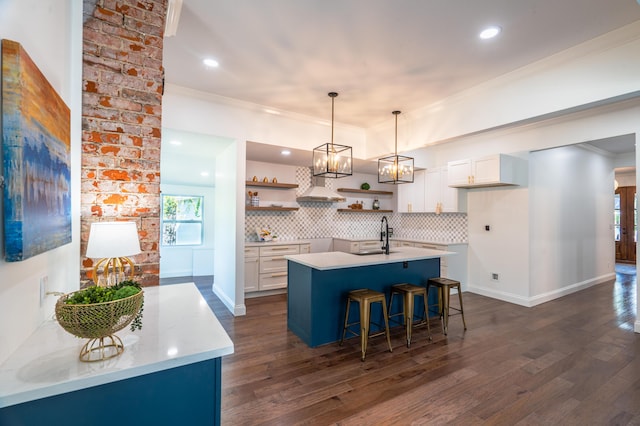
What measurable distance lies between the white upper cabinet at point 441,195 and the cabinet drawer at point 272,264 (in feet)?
9.94

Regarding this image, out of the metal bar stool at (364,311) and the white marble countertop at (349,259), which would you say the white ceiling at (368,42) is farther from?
the metal bar stool at (364,311)

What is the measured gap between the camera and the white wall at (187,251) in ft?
22.5

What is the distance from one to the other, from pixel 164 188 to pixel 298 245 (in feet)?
13.2

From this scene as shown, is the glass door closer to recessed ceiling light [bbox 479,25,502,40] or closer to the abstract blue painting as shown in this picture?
recessed ceiling light [bbox 479,25,502,40]

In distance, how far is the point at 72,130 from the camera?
179 cm

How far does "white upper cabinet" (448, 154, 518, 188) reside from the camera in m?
4.63

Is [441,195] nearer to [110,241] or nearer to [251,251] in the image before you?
[251,251]

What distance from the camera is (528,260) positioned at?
4.73 m

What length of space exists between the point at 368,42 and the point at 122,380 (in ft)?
9.88

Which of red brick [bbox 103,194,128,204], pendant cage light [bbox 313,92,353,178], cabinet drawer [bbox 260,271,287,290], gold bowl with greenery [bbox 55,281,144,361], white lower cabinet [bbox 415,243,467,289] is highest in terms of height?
pendant cage light [bbox 313,92,353,178]

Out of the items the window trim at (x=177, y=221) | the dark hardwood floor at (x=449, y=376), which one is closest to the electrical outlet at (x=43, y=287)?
the dark hardwood floor at (x=449, y=376)

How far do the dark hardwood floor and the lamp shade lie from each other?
1.32 metres

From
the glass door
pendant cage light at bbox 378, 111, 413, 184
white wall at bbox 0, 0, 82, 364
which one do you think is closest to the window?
pendant cage light at bbox 378, 111, 413, 184

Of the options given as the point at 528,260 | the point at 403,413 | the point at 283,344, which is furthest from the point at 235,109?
the point at 528,260
